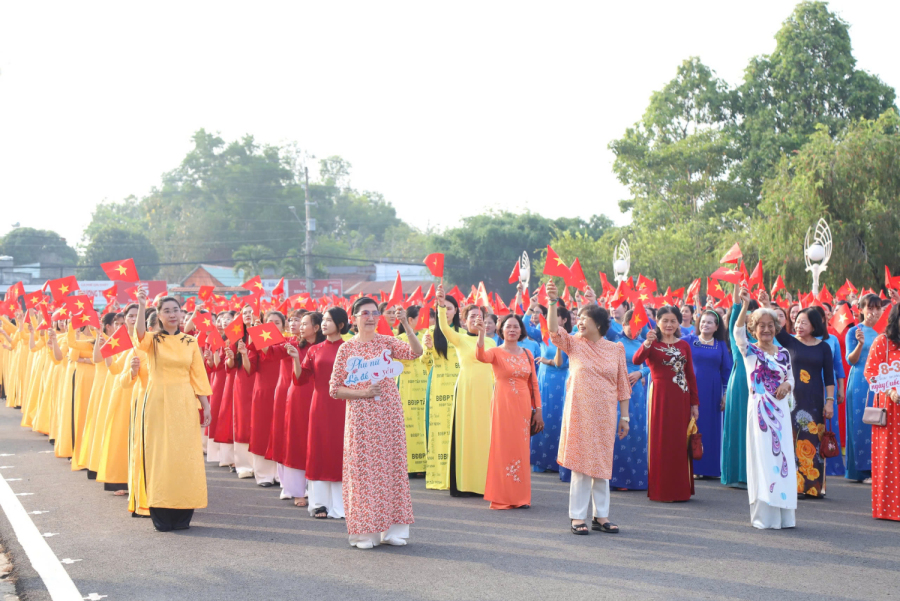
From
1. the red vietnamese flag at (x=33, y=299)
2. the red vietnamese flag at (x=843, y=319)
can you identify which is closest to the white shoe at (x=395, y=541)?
the red vietnamese flag at (x=843, y=319)

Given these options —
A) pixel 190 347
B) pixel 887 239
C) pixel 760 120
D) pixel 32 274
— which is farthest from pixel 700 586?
pixel 32 274

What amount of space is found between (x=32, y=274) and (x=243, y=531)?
178 ft

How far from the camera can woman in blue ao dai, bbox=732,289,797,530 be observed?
6711 millimetres

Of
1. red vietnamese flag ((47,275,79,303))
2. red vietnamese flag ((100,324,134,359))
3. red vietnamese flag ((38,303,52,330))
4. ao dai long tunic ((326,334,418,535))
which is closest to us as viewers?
ao dai long tunic ((326,334,418,535))

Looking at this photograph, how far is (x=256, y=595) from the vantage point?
16.7 feet

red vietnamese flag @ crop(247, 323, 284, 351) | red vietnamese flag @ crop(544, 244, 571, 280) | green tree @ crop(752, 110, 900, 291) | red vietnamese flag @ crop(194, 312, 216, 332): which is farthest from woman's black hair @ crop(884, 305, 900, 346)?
green tree @ crop(752, 110, 900, 291)

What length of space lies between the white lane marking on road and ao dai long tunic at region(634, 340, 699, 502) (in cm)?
476

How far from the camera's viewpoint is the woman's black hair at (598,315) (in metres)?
6.77

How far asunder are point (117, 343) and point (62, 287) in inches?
150

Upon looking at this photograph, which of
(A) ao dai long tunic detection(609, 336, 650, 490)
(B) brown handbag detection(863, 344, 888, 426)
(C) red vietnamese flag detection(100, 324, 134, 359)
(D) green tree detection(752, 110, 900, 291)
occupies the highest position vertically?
(D) green tree detection(752, 110, 900, 291)

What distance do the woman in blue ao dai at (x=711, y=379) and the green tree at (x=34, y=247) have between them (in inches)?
2238

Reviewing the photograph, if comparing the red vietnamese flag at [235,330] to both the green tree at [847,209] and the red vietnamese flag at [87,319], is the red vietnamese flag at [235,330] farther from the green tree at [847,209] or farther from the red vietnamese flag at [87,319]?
the green tree at [847,209]

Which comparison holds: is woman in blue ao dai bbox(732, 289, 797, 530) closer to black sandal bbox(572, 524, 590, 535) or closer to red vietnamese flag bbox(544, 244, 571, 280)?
black sandal bbox(572, 524, 590, 535)

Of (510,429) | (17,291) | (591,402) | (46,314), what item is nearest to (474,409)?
(510,429)
